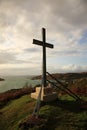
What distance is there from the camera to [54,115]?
13.8m

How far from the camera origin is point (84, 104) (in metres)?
16.0

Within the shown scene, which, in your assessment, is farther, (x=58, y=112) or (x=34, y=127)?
(x=58, y=112)

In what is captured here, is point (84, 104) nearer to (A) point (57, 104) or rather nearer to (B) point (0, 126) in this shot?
(A) point (57, 104)

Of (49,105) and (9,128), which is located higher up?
(49,105)

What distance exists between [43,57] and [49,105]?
408 cm

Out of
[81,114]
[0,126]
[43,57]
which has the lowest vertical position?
[0,126]

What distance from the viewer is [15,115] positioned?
1516 cm

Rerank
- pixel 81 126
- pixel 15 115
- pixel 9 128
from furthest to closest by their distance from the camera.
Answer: pixel 15 115 → pixel 9 128 → pixel 81 126

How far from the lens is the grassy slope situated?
12.5 metres

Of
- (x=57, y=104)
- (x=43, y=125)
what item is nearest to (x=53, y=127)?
(x=43, y=125)

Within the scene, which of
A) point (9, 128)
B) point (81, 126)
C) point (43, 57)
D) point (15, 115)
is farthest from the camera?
point (43, 57)

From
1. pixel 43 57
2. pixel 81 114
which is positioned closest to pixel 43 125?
pixel 81 114

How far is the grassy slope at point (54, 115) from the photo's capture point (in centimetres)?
1246

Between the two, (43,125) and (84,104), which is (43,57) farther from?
(43,125)
